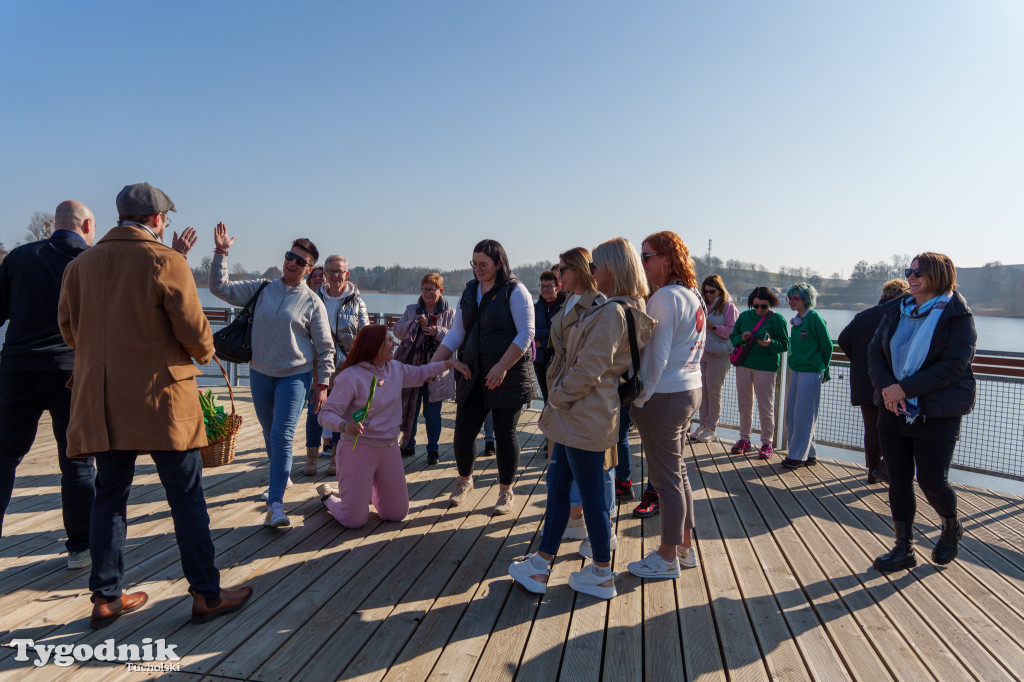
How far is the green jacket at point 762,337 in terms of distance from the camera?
5586 mm

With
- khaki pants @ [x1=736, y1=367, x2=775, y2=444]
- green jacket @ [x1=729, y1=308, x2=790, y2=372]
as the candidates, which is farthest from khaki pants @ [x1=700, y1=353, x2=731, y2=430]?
green jacket @ [x1=729, y1=308, x2=790, y2=372]

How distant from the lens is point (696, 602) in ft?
9.12

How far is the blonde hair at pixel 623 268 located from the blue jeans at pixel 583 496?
0.75 metres

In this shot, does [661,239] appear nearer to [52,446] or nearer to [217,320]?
[52,446]

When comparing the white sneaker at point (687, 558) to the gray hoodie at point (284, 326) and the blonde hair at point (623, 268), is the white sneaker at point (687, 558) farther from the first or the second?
the gray hoodie at point (284, 326)

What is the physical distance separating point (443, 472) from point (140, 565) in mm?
2383

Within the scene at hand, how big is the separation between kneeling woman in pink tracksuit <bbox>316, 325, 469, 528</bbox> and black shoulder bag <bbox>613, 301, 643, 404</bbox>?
1284mm

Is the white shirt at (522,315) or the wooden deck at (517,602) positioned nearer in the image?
the wooden deck at (517,602)

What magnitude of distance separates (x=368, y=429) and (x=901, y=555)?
305 cm

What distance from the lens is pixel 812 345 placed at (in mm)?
5309

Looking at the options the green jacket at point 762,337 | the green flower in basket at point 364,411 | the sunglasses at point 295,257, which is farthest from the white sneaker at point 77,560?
the green jacket at point 762,337

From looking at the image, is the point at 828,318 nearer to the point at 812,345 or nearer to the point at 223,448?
the point at 812,345

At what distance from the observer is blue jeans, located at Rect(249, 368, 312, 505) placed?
3.58m

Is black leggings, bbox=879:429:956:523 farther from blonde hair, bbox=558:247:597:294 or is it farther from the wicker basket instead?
the wicker basket
